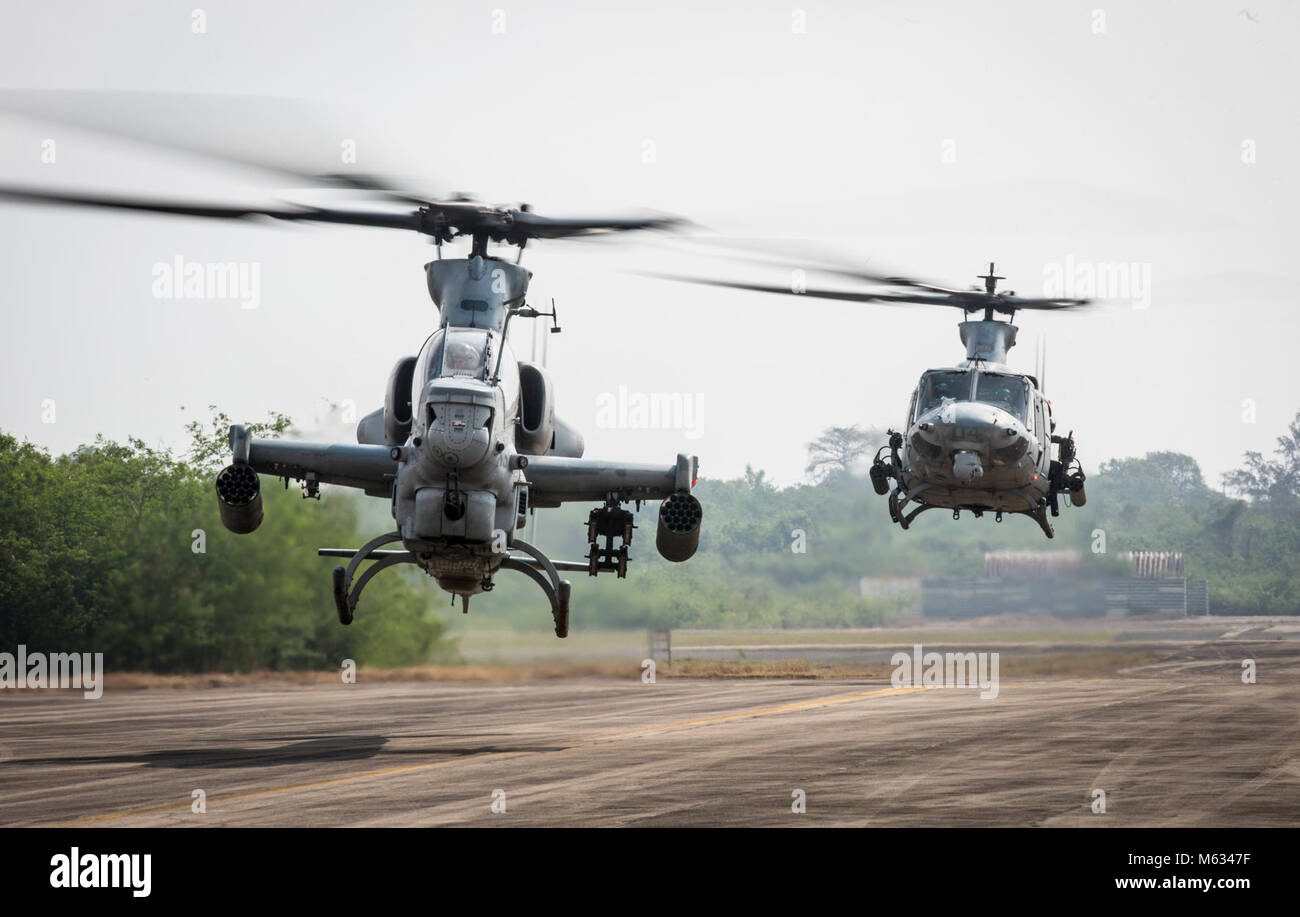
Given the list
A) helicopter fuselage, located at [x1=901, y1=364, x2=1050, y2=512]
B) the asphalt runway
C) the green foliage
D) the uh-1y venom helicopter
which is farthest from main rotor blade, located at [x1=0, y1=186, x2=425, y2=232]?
the green foliage

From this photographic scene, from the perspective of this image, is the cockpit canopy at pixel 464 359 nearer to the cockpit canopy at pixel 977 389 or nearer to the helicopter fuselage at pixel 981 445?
the helicopter fuselage at pixel 981 445

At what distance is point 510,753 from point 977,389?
1268 centimetres

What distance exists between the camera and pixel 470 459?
1892 cm

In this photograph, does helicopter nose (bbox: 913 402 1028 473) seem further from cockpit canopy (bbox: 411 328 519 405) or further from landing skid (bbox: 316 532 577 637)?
cockpit canopy (bbox: 411 328 519 405)

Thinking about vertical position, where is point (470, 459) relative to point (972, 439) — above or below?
below

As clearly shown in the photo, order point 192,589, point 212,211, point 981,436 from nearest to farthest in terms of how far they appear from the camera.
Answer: point 212,211
point 981,436
point 192,589

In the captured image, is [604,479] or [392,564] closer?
[392,564]

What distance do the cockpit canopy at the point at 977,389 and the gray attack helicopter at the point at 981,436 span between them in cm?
2

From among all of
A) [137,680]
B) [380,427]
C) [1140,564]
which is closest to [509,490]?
[380,427]

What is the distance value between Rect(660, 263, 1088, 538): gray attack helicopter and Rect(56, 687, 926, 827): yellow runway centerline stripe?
16.5 feet

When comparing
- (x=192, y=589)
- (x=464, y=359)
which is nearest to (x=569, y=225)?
(x=464, y=359)

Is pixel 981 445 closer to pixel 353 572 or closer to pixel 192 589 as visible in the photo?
pixel 353 572

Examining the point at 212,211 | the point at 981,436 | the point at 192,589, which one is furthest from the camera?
the point at 192,589
